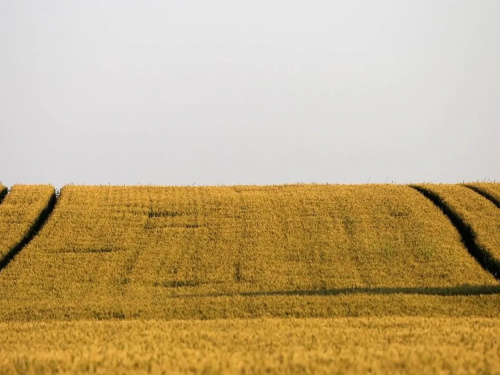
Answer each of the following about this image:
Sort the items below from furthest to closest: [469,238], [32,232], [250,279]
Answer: [32,232] → [469,238] → [250,279]

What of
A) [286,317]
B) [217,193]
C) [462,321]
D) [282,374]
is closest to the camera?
[282,374]

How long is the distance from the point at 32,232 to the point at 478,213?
70.0 ft

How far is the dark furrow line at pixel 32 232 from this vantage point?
1341 inches

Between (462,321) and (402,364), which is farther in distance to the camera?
(462,321)

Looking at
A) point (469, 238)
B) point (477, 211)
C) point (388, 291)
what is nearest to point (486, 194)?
point (477, 211)

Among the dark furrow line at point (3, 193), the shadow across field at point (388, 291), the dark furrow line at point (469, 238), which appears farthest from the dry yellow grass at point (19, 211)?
the dark furrow line at point (469, 238)

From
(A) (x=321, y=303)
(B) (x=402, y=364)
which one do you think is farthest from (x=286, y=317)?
(B) (x=402, y=364)

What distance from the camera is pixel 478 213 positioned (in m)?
38.7

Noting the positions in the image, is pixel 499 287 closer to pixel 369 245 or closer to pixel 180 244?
pixel 369 245

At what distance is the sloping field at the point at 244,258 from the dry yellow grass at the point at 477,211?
102 centimetres

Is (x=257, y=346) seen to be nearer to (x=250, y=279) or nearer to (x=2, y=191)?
(x=250, y=279)

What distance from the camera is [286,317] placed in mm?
25938

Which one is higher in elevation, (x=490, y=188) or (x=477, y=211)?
(x=477, y=211)

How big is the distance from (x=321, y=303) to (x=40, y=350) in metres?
12.3
